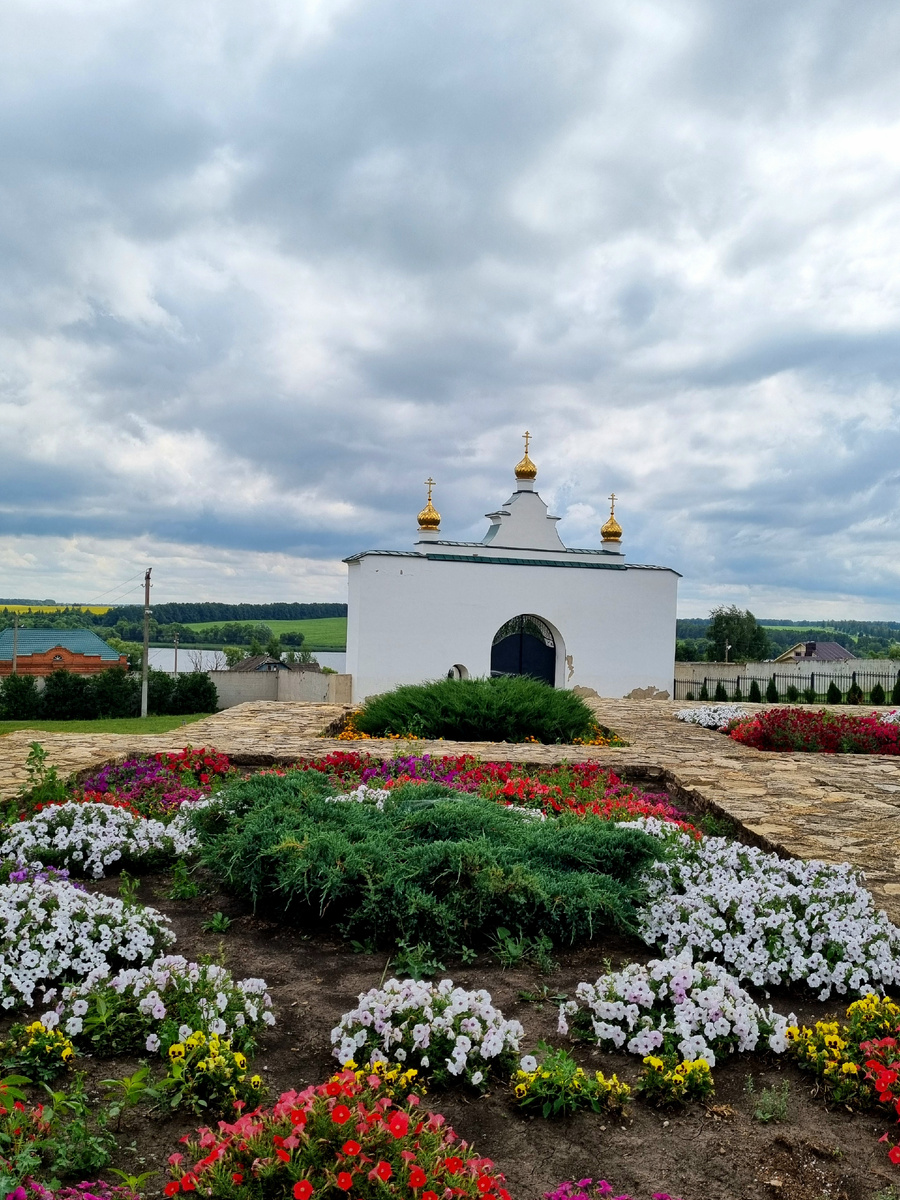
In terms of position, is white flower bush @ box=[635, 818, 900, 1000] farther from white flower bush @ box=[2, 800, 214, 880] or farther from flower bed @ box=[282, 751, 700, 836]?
white flower bush @ box=[2, 800, 214, 880]

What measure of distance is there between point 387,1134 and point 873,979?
77.0 inches

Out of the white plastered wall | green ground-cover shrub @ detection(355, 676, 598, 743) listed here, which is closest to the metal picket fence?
the white plastered wall

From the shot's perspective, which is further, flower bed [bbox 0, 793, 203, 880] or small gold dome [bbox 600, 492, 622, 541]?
small gold dome [bbox 600, 492, 622, 541]

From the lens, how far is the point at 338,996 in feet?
8.87

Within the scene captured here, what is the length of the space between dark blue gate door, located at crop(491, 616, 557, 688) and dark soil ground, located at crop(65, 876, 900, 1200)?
1632cm

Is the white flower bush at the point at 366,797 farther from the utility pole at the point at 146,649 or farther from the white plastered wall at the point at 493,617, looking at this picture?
the utility pole at the point at 146,649

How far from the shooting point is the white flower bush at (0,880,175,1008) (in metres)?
2.62

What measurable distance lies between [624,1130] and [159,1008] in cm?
129

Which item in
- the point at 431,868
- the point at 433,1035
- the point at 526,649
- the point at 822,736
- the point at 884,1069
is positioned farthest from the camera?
the point at 526,649

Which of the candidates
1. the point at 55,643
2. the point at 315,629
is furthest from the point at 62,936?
the point at 315,629

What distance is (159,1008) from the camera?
236 centimetres

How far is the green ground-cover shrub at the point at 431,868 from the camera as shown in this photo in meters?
3.11

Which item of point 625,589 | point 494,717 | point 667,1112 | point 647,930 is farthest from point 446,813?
point 625,589

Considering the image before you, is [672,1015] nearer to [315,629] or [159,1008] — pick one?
A: [159,1008]
